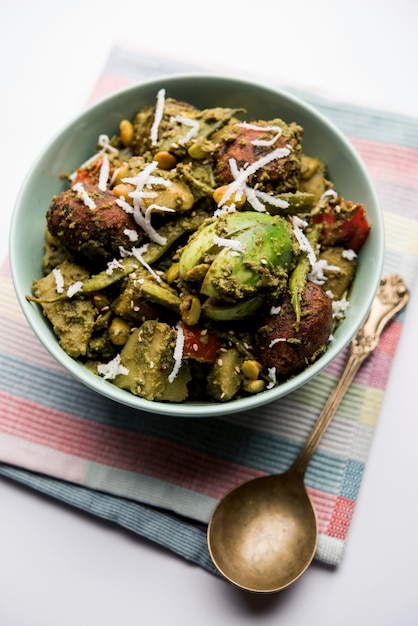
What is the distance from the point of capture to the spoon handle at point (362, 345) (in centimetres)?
281

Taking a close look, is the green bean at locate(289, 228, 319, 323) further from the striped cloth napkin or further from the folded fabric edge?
the folded fabric edge

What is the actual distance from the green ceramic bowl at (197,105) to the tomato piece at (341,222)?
53mm

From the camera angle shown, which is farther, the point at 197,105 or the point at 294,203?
the point at 197,105

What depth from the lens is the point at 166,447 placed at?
2900mm

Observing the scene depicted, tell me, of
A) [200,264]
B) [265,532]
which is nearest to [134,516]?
[265,532]

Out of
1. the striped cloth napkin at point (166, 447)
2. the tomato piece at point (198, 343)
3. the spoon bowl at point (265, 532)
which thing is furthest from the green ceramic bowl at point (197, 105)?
the spoon bowl at point (265, 532)

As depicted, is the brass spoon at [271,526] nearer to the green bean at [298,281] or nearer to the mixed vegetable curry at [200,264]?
the mixed vegetable curry at [200,264]

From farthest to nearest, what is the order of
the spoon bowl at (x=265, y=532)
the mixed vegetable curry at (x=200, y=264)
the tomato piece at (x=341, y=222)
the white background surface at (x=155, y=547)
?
the white background surface at (x=155, y=547) → the spoon bowl at (x=265, y=532) → the tomato piece at (x=341, y=222) → the mixed vegetable curry at (x=200, y=264)

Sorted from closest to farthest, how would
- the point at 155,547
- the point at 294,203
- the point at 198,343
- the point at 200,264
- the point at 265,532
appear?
1. the point at 200,264
2. the point at 198,343
3. the point at 294,203
4. the point at 265,532
5. the point at 155,547

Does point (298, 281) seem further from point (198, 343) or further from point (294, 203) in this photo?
point (198, 343)

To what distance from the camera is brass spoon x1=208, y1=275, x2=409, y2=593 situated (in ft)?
8.80

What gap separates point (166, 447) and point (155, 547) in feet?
1.53

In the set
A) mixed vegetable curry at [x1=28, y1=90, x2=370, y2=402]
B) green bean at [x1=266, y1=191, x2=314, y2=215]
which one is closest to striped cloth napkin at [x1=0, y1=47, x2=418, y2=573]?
mixed vegetable curry at [x1=28, y1=90, x2=370, y2=402]

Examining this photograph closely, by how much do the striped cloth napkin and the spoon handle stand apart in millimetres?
56
